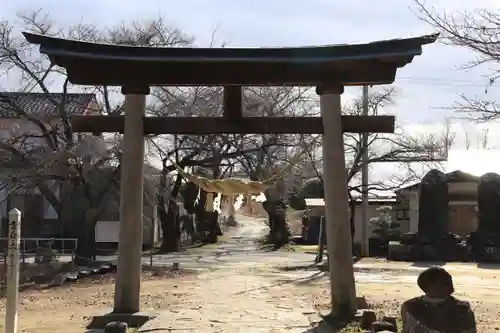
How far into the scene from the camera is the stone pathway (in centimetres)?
1049

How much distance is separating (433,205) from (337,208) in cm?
2034

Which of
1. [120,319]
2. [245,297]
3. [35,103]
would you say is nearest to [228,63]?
[120,319]

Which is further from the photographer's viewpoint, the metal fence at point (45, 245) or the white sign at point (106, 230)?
the metal fence at point (45, 245)

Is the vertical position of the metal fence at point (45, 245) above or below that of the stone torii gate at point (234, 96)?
below

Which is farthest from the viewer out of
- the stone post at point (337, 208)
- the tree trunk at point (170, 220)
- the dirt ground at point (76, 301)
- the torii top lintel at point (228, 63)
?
the tree trunk at point (170, 220)

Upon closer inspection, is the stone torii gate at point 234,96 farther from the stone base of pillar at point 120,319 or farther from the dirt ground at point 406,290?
the dirt ground at point 406,290

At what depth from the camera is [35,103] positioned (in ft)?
97.3

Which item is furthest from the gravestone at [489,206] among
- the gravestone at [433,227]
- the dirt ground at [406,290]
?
the dirt ground at [406,290]

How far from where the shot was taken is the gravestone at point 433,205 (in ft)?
98.7

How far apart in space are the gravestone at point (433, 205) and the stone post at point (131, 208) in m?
20.8

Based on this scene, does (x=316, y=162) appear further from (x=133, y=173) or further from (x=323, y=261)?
(x=133, y=173)

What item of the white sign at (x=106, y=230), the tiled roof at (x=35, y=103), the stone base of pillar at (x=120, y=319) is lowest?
the stone base of pillar at (x=120, y=319)

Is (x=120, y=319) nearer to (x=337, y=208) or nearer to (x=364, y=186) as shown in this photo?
(x=337, y=208)

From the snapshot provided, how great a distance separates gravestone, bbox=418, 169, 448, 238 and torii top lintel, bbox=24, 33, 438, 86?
65.7 ft
